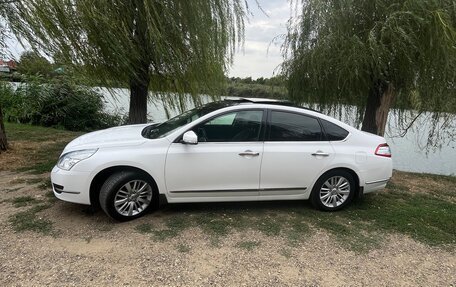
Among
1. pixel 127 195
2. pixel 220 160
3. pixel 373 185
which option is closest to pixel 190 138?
pixel 220 160

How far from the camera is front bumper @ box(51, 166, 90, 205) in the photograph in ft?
14.3

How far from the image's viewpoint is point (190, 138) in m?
4.46

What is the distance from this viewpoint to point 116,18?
20.7ft

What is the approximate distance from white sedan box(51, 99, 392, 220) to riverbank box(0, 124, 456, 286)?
0.31 m

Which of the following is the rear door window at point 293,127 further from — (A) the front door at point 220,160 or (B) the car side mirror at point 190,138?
(B) the car side mirror at point 190,138

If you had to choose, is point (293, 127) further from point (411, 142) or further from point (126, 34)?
point (411, 142)

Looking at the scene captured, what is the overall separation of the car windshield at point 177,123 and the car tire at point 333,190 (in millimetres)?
1738

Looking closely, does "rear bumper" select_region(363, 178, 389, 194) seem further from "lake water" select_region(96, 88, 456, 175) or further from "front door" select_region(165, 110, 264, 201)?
"lake water" select_region(96, 88, 456, 175)

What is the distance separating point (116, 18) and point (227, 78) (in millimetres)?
3515

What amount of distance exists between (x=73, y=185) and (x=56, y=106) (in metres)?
10.4

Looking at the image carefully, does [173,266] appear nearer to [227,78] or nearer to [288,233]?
[288,233]

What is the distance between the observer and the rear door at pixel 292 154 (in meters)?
4.89

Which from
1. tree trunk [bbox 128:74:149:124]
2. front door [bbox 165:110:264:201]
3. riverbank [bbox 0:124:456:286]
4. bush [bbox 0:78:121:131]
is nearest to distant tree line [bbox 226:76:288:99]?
tree trunk [bbox 128:74:149:124]

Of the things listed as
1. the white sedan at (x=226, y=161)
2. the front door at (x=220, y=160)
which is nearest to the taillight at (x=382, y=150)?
the white sedan at (x=226, y=161)
